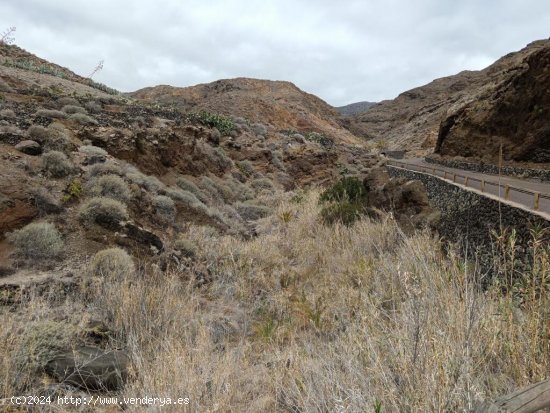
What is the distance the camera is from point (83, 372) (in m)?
3.58

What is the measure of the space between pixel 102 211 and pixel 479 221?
346 inches

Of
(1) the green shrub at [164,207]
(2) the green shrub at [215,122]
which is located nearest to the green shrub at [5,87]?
(2) the green shrub at [215,122]

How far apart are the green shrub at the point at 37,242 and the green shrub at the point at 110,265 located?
810 mm

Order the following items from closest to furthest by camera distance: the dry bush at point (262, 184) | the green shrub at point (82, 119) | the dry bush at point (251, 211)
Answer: the green shrub at point (82, 119) < the dry bush at point (251, 211) < the dry bush at point (262, 184)

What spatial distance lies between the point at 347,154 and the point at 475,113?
34.8ft

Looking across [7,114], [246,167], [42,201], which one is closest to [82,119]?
[7,114]

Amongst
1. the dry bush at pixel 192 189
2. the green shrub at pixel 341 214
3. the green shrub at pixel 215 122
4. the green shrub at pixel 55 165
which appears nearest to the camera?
the green shrub at pixel 55 165

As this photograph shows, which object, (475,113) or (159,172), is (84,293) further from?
(475,113)

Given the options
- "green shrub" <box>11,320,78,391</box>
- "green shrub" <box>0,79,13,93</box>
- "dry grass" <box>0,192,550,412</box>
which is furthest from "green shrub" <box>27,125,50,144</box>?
"green shrub" <box>11,320,78,391</box>

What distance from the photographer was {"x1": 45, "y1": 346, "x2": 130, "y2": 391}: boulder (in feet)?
11.4

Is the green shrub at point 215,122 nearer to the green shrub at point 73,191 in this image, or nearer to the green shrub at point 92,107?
the green shrub at point 92,107

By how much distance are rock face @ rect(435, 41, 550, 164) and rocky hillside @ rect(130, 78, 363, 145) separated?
1609cm

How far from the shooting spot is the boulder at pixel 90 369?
3488 millimetres

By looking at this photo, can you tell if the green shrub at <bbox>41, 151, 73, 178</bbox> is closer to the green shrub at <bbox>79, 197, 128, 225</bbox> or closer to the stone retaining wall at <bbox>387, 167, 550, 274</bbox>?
the green shrub at <bbox>79, 197, 128, 225</bbox>
